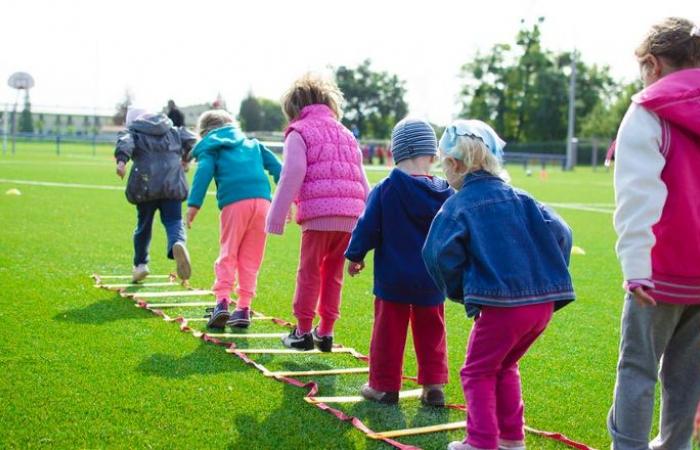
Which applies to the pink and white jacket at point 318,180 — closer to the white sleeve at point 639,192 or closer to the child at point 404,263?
the child at point 404,263

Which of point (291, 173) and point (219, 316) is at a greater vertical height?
point (291, 173)

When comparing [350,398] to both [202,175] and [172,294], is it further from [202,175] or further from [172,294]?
[172,294]

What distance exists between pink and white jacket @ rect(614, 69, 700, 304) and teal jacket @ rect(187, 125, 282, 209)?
11.8ft

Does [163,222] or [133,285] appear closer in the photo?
[133,285]

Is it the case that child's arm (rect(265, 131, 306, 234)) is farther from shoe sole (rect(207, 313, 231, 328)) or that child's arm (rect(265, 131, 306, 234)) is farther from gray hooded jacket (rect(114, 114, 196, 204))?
gray hooded jacket (rect(114, 114, 196, 204))

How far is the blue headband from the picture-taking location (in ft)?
12.4

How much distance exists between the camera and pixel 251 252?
6551 millimetres

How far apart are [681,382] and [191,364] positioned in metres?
2.86

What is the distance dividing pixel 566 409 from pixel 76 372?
271 cm

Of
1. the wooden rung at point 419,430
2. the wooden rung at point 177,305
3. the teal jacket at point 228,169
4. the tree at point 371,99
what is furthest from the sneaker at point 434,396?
the tree at point 371,99

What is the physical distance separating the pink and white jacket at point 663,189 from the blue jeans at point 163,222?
17.1 feet

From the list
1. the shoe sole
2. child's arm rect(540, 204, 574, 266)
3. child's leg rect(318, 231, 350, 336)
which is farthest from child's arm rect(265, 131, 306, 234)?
child's arm rect(540, 204, 574, 266)

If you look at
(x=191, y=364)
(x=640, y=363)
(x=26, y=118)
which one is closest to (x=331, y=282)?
(x=191, y=364)

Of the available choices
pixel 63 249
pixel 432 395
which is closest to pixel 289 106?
pixel 432 395
